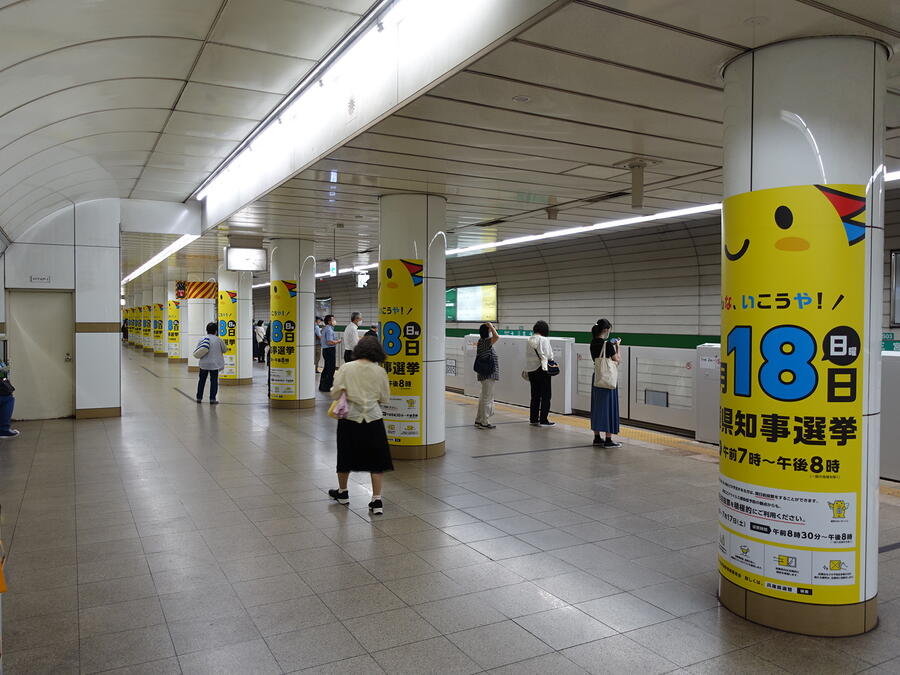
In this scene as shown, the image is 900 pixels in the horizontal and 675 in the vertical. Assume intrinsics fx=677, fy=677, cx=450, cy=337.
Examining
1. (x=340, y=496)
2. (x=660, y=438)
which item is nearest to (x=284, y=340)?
(x=660, y=438)

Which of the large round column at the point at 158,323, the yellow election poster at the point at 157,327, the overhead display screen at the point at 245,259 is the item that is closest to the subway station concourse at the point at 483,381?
the overhead display screen at the point at 245,259

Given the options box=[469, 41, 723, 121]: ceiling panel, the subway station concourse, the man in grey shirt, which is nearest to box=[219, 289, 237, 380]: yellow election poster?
the man in grey shirt

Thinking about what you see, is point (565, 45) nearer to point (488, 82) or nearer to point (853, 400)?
point (488, 82)

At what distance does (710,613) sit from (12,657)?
3.52m

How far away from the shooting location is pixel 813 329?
3361mm

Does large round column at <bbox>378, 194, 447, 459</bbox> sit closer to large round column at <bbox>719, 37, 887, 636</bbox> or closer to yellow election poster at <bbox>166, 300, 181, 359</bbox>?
large round column at <bbox>719, 37, 887, 636</bbox>

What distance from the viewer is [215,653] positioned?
3.22m

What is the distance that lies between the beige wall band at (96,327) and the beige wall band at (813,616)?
33.7ft

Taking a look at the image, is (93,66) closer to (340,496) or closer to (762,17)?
(340,496)

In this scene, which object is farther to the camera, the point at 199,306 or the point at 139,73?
the point at 199,306

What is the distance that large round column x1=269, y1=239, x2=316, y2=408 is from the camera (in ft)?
40.5

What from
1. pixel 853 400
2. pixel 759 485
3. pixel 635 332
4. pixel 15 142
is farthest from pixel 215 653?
pixel 635 332

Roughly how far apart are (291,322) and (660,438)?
269 inches

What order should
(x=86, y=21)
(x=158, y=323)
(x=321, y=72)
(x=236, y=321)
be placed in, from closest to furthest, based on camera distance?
(x=86, y=21), (x=321, y=72), (x=236, y=321), (x=158, y=323)
